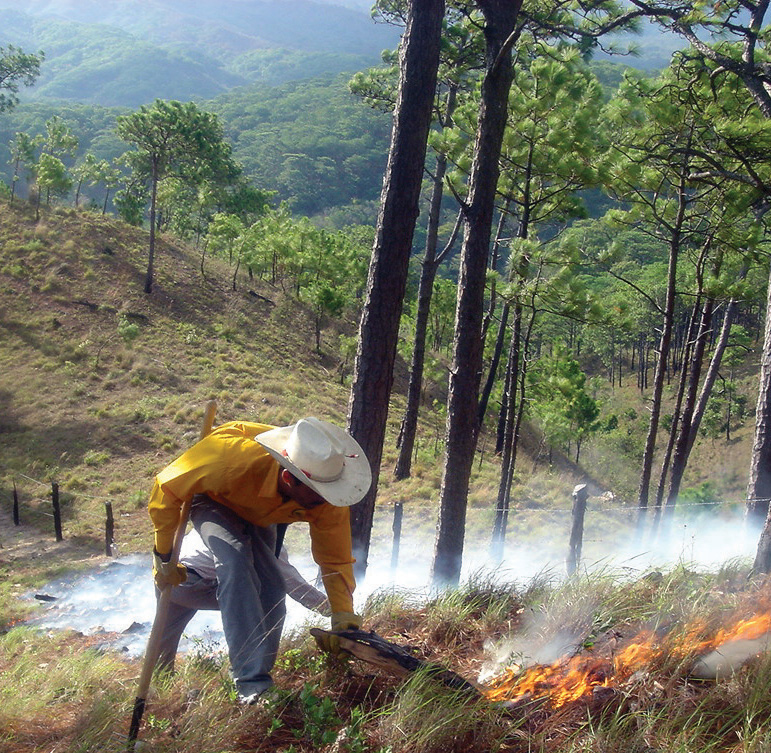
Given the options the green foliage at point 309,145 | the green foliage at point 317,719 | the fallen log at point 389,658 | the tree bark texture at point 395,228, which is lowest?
the green foliage at point 317,719

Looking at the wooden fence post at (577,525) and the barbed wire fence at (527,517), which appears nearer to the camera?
the wooden fence post at (577,525)

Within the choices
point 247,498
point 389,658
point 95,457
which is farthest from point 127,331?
point 389,658

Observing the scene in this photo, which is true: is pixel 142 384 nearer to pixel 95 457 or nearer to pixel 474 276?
pixel 95 457

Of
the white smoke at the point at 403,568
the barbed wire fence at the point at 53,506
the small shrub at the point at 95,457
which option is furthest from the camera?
the small shrub at the point at 95,457

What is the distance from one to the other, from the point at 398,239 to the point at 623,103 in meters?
6.04

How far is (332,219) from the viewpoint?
9794 cm

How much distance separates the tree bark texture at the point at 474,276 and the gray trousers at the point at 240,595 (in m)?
3.24

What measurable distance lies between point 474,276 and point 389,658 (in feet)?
14.2

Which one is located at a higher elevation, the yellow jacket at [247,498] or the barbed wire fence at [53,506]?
the yellow jacket at [247,498]

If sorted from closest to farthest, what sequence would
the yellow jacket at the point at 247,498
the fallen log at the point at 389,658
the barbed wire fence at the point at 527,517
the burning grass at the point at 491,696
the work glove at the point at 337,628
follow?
the burning grass at the point at 491,696
the fallen log at the point at 389,658
the work glove at the point at 337,628
the yellow jacket at the point at 247,498
the barbed wire fence at the point at 527,517

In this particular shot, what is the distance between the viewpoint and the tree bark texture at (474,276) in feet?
→ 21.5

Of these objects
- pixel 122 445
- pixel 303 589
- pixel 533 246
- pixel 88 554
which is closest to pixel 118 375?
pixel 122 445

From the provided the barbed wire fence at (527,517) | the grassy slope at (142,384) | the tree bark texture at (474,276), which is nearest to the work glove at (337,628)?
the tree bark texture at (474,276)

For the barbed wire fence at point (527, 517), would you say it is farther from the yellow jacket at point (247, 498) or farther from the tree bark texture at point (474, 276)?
the yellow jacket at point (247, 498)
